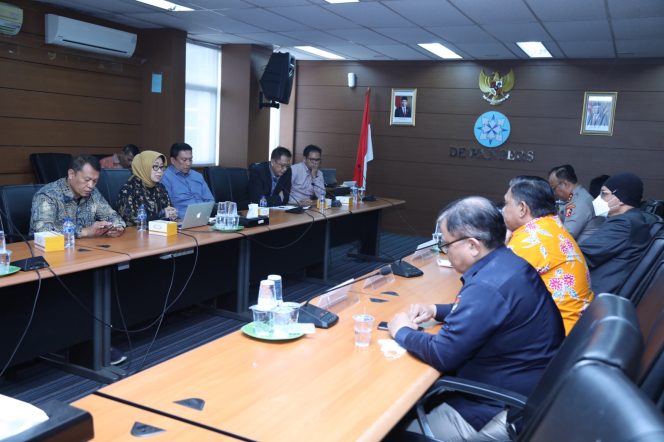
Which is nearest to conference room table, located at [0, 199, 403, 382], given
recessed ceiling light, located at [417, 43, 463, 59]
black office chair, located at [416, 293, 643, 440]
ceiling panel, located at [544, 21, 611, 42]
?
black office chair, located at [416, 293, 643, 440]

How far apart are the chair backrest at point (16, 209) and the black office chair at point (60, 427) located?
2.74 m

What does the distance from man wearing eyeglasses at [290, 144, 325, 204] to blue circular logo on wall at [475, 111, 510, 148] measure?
266cm

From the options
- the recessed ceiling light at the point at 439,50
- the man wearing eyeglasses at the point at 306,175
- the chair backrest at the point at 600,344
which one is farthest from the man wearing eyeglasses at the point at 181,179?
the chair backrest at the point at 600,344

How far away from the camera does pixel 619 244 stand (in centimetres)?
325

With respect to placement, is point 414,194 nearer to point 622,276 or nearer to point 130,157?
point 130,157

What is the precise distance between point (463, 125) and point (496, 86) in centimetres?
66

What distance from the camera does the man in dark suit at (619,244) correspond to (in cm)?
326

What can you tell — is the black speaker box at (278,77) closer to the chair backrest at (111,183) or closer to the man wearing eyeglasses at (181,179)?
the man wearing eyeglasses at (181,179)

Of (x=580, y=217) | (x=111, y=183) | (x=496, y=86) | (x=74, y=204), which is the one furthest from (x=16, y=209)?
(x=496, y=86)

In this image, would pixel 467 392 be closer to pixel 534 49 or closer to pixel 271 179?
pixel 271 179

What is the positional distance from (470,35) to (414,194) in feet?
9.11

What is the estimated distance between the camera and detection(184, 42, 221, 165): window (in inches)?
294

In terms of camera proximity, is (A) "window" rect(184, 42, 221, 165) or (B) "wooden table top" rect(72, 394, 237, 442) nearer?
(B) "wooden table top" rect(72, 394, 237, 442)

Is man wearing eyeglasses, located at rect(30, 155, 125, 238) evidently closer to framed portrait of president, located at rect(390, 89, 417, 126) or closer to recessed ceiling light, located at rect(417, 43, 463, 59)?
recessed ceiling light, located at rect(417, 43, 463, 59)
